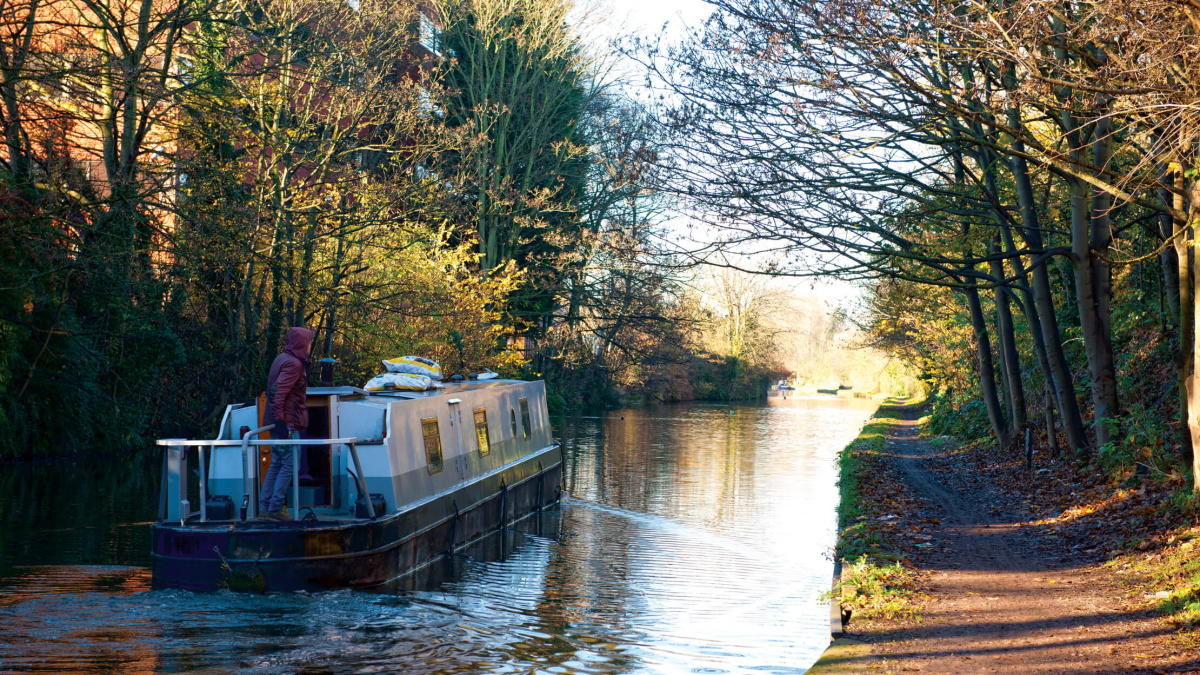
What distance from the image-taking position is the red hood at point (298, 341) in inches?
387

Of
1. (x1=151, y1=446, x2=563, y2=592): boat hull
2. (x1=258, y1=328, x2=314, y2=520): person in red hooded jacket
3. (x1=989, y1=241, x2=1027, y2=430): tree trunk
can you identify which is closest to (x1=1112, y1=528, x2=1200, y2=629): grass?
(x1=151, y1=446, x2=563, y2=592): boat hull

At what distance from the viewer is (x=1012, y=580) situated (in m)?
8.82

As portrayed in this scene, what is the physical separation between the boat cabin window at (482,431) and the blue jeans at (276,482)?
4464 mm

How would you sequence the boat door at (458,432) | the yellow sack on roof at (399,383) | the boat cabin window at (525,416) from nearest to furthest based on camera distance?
the yellow sack on roof at (399,383)
the boat door at (458,432)
the boat cabin window at (525,416)

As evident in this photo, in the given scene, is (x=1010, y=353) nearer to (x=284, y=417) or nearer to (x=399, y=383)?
(x=399, y=383)

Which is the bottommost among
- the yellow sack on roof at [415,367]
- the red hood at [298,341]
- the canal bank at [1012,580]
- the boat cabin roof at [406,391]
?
the canal bank at [1012,580]

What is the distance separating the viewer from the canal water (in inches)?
301

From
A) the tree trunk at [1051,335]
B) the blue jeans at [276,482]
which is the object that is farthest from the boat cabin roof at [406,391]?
the tree trunk at [1051,335]

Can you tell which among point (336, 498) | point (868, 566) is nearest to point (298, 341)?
point (336, 498)

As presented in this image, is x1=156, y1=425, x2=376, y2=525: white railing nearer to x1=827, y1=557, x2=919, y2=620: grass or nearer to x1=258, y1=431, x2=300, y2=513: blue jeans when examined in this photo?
x1=258, y1=431, x2=300, y2=513: blue jeans

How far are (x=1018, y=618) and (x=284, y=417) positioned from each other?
680 cm

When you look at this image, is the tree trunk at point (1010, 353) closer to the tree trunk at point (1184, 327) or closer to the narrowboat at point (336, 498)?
the tree trunk at point (1184, 327)

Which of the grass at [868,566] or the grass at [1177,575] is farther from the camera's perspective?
the grass at [868,566]

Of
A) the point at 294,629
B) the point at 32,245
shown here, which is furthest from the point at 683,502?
the point at 32,245
